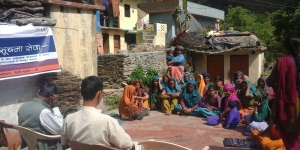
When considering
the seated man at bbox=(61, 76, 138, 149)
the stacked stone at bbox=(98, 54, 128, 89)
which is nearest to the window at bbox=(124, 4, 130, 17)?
the stacked stone at bbox=(98, 54, 128, 89)

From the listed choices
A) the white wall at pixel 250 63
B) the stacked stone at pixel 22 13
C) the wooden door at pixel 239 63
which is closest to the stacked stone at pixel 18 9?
the stacked stone at pixel 22 13

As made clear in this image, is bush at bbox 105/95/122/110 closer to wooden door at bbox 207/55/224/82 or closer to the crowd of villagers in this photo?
the crowd of villagers

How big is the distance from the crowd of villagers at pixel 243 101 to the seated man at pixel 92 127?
192 centimetres

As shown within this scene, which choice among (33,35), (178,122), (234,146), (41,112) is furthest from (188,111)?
(41,112)

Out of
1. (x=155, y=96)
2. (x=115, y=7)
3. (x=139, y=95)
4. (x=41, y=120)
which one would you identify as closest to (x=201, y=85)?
(x=155, y=96)

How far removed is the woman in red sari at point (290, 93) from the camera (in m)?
3.27

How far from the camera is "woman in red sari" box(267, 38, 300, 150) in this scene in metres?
3.27

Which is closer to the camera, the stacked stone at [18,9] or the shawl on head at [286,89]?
the shawl on head at [286,89]

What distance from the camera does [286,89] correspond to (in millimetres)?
3299

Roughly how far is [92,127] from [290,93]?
86.9 inches

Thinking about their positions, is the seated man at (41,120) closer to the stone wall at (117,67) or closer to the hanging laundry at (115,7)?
the stone wall at (117,67)

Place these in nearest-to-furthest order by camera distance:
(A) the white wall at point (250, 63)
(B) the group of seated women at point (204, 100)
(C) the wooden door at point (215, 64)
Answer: (B) the group of seated women at point (204, 100)
(A) the white wall at point (250, 63)
(C) the wooden door at point (215, 64)

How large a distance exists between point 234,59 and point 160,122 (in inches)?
370

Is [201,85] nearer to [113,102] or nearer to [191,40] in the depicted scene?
[113,102]
